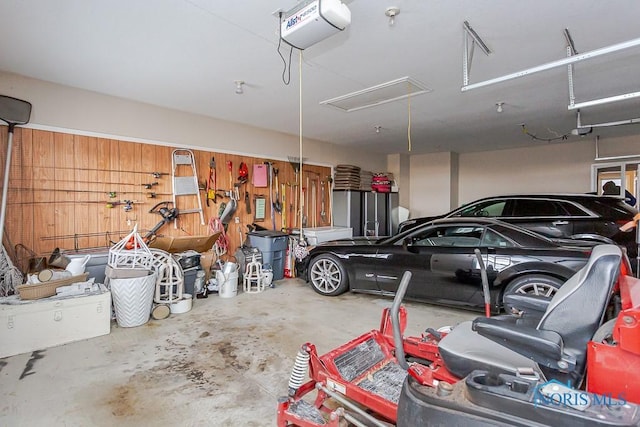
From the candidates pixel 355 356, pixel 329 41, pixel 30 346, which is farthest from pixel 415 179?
pixel 30 346

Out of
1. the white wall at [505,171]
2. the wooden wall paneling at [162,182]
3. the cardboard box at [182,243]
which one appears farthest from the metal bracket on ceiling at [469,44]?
the white wall at [505,171]

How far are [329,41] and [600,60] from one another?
8.69 ft

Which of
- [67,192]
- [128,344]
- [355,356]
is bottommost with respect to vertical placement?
[128,344]

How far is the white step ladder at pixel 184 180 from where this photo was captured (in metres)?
4.93

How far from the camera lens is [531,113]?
199 inches

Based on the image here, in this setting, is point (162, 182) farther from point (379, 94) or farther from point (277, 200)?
point (379, 94)

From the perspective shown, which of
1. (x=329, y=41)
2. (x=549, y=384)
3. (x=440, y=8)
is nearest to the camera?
(x=549, y=384)

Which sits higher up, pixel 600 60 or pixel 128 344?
pixel 600 60

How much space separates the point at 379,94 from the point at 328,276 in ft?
8.33

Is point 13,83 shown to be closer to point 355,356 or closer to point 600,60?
point 355,356

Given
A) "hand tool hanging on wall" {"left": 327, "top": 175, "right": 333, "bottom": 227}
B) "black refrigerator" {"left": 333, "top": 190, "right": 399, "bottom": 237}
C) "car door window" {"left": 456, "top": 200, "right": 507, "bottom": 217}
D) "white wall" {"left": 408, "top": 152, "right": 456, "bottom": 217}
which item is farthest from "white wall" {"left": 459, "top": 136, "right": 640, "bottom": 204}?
"hand tool hanging on wall" {"left": 327, "top": 175, "right": 333, "bottom": 227}

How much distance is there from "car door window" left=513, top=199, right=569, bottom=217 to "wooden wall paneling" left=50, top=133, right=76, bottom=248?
257 inches

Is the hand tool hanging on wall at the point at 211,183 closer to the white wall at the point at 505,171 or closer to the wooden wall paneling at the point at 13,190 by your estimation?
the wooden wall paneling at the point at 13,190

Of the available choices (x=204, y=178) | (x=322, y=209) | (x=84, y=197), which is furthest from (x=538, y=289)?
(x=84, y=197)
